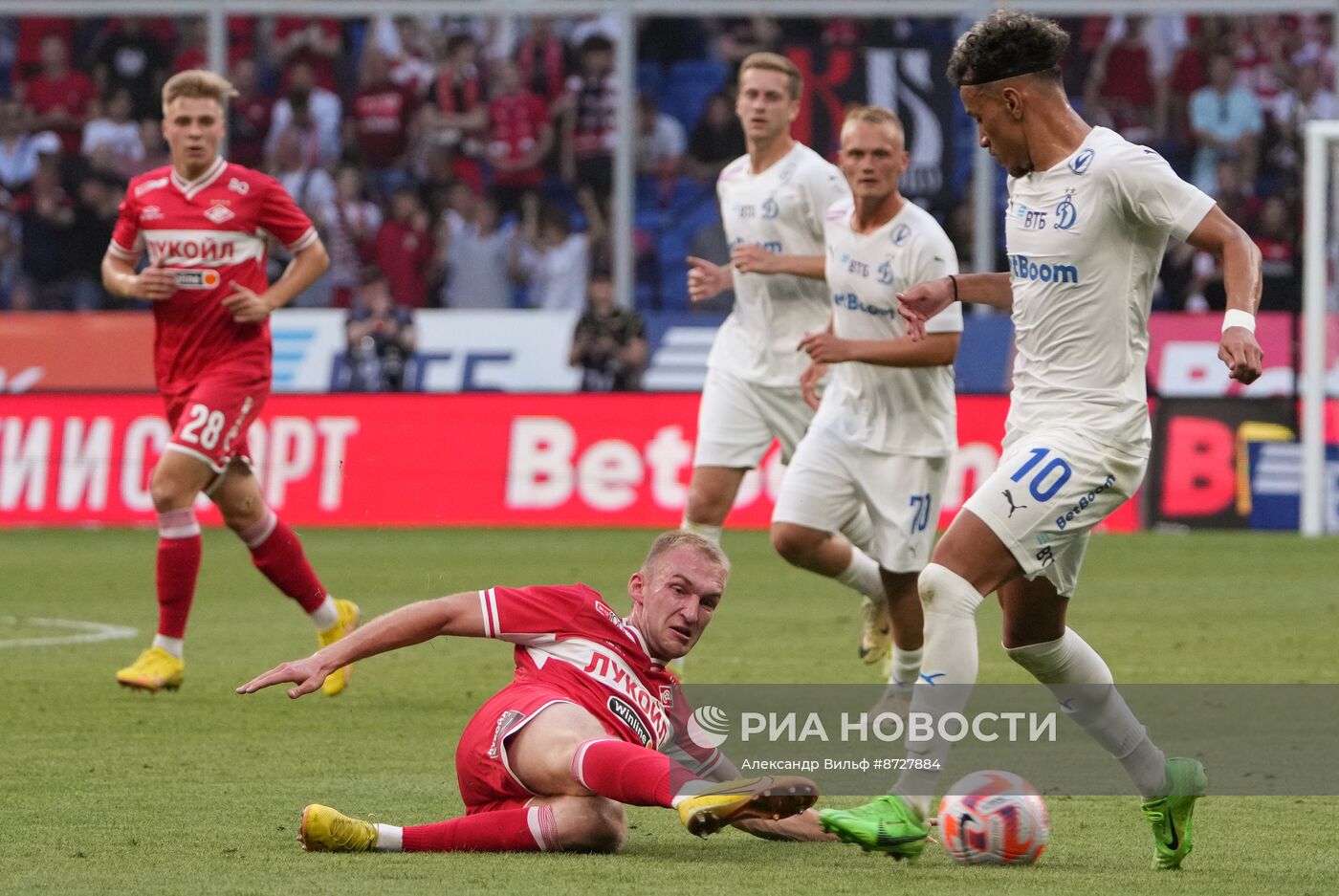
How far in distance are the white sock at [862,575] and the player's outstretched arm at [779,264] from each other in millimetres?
1071

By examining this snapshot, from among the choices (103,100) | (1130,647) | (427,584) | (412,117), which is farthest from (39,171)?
(1130,647)

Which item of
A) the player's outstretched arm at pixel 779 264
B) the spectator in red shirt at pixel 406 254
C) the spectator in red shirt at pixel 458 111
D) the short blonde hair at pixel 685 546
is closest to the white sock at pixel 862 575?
the player's outstretched arm at pixel 779 264

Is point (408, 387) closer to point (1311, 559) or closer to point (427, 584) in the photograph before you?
point (427, 584)

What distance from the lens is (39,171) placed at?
19891mm

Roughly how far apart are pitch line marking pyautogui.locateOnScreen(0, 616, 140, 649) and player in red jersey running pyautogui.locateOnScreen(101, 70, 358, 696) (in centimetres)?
148

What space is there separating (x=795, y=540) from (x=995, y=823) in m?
2.89

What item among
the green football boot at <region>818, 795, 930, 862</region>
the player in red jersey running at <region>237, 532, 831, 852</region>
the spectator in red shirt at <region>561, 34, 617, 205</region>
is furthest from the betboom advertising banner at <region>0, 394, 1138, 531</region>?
the green football boot at <region>818, 795, 930, 862</region>

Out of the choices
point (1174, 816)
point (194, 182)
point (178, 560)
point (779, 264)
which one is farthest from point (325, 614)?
point (1174, 816)

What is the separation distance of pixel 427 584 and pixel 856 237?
500cm

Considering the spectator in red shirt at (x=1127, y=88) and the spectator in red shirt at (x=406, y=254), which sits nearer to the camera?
the spectator in red shirt at (x=406, y=254)

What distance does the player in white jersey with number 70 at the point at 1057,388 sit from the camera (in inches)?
205

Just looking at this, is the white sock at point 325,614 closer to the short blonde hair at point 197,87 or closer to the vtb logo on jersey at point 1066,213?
the short blonde hair at point 197,87

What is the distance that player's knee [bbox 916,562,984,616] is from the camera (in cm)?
521

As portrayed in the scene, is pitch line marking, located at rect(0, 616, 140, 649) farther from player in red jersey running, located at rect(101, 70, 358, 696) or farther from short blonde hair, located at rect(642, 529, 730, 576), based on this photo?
short blonde hair, located at rect(642, 529, 730, 576)
